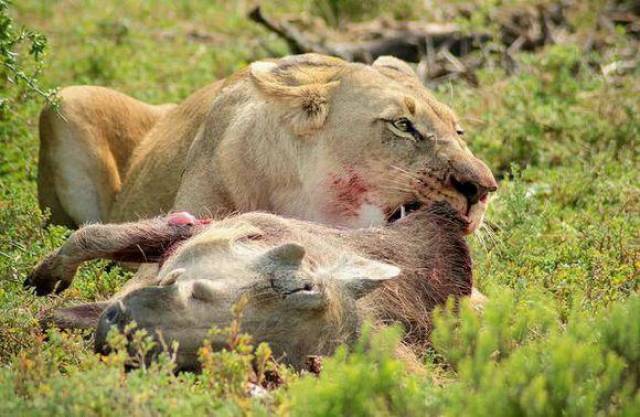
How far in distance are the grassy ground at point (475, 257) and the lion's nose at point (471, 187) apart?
0.39 metres

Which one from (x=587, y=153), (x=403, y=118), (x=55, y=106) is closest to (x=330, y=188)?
(x=403, y=118)

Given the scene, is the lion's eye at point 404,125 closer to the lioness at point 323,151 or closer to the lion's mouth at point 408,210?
the lioness at point 323,151

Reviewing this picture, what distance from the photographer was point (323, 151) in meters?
6.26

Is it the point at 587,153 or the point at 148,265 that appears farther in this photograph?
the point at 587,153

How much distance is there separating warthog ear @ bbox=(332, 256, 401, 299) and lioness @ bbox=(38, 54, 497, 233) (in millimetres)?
949

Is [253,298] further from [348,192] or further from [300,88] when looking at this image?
[300,88]

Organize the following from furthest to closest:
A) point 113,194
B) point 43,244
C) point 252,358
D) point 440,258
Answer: point 113,194
point 43,244
point 440,258
point 252,358

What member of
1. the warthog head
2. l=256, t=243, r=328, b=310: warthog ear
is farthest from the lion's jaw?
l=256, t=243, r=328, b=310: warthog ear

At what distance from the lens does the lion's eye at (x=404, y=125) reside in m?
6.19

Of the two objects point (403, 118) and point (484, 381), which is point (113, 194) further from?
point (484, 381)

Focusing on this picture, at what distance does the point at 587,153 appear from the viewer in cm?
855

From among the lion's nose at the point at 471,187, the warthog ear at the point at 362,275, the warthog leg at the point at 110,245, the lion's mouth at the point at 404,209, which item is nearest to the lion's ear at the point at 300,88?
the lion's mouth at the point at 404,209

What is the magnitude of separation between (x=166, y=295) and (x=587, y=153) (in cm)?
464

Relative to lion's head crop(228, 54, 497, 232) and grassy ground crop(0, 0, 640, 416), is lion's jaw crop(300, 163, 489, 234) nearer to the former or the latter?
lion's head crop(228, 54, 497, 232)
